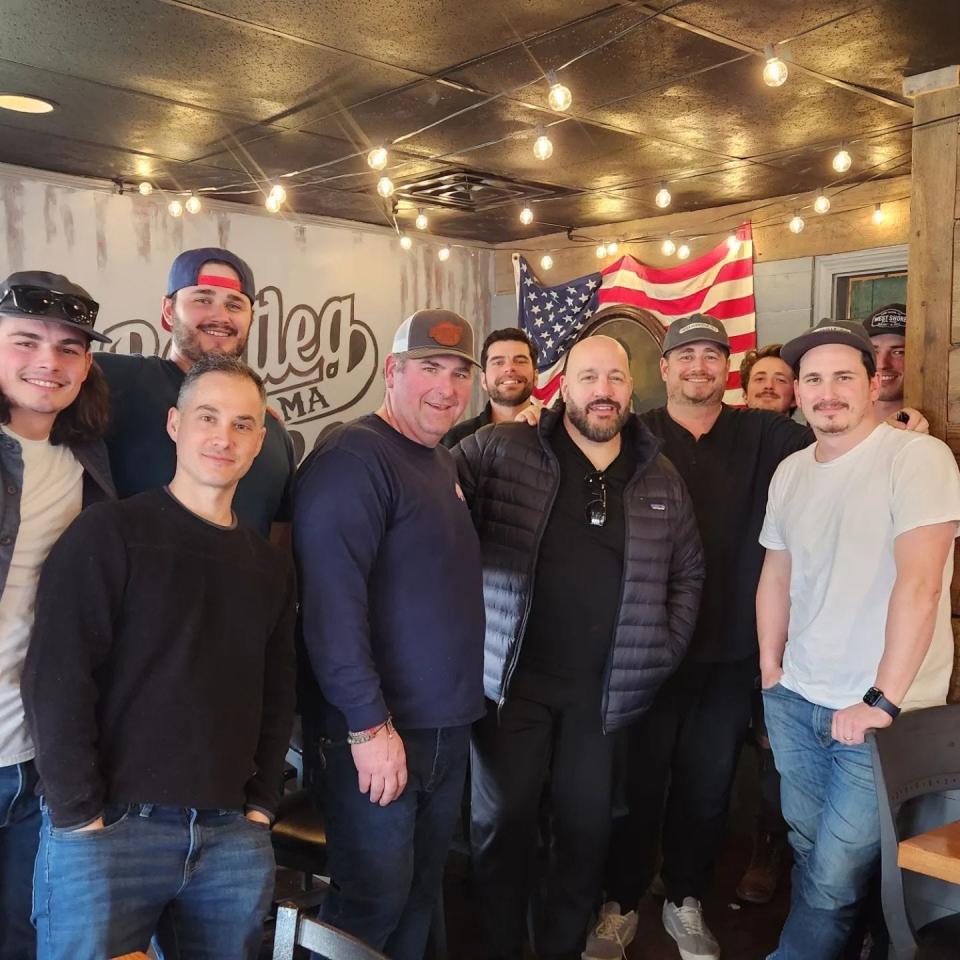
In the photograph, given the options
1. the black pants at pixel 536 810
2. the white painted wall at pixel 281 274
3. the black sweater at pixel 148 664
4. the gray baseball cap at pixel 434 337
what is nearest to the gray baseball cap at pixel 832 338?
the gray baseball cap at pixel 434 337

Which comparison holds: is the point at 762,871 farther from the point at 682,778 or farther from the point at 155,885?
the point at 155,885

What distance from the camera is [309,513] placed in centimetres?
218

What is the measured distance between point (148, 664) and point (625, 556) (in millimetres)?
1408

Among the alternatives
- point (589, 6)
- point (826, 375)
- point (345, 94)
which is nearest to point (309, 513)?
point (826, 375)

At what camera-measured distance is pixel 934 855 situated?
6.53 feet

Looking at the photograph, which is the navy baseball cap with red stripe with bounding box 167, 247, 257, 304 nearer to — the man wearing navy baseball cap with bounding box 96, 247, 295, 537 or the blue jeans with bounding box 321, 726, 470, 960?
the man wearing navy baseball cap with bounding box 96, 247, 295, 537

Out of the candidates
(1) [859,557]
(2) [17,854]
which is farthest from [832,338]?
(2) [17,854]

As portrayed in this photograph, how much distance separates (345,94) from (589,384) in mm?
2088

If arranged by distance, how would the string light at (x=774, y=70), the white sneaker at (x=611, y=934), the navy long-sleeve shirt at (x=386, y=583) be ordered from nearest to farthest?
the navy long-sleeve shirt at (x=386, y=583) → the white sneaker at (x=611, y=934) → the string light at (x=774, y=70)

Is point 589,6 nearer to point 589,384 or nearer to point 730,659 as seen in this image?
point 589,384

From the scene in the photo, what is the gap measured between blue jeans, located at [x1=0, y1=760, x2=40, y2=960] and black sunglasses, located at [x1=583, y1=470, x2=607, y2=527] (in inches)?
61.5

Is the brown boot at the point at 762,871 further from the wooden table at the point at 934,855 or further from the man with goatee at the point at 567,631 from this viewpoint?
the wooden table at the point at 934,855

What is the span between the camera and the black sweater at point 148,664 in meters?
1.70

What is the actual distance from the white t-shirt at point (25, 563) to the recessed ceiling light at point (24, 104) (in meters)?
2.99
